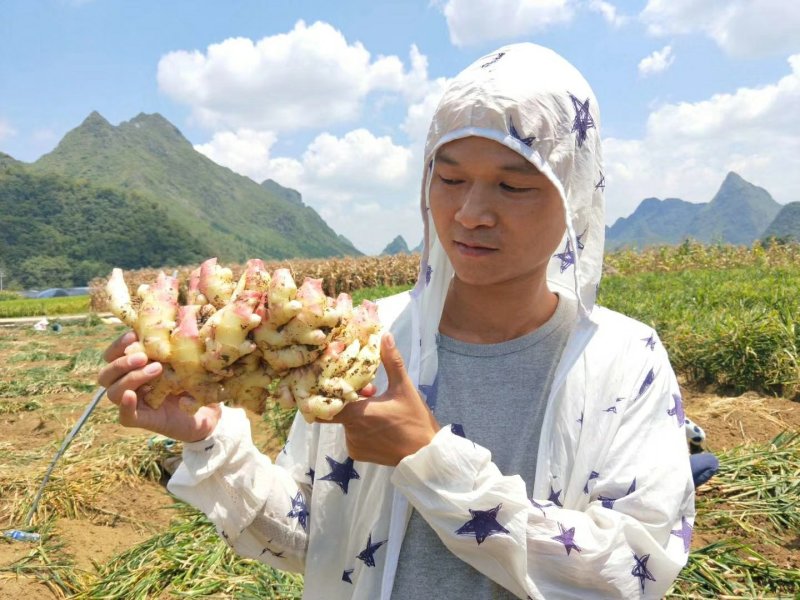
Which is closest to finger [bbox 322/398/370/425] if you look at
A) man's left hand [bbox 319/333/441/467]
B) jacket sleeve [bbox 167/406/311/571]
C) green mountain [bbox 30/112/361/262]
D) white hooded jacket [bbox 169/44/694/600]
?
man's left hand [bbox 319/333/441/467]

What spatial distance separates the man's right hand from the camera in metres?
1.07

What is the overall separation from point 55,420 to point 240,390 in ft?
22.2

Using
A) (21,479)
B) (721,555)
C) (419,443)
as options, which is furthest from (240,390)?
(21,479)

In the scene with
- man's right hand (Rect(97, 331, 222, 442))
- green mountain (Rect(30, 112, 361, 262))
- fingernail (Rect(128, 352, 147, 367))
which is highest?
green mountain (Rect(30, 112, 361, 262))

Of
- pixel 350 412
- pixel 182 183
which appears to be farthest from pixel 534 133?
pixel 182 183

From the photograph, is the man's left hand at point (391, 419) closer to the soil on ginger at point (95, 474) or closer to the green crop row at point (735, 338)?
the soil on ginger at point (95, 474)

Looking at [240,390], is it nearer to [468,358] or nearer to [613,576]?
[468,358]

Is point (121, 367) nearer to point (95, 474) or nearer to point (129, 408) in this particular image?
point (129, 408)

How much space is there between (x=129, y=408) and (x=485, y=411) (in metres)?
0.70

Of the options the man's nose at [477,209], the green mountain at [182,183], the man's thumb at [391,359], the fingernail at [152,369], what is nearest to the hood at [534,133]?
the man's nose at [477,209]

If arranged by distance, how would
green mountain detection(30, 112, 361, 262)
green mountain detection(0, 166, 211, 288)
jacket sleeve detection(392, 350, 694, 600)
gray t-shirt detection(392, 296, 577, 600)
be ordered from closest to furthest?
jacket sleeve detection(392, 350, 694, 600)
gray t-shirt detection(392, 296, 577, 600)
green mountain detection(0, 166, 211, 288)
green mountain detection(30, 112, 361, 262)

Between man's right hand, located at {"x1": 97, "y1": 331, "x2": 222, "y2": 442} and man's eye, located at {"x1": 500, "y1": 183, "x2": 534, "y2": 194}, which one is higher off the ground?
man's eye, located at {"x1": 500, "y1": 183, "x2": 534, "y2": 194}

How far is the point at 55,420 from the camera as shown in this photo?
6859mm

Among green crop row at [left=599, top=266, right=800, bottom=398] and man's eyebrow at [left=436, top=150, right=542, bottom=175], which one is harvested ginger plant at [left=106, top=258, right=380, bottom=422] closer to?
man's eyebrow at [left=436, top=150, right=542, bottom=175]
